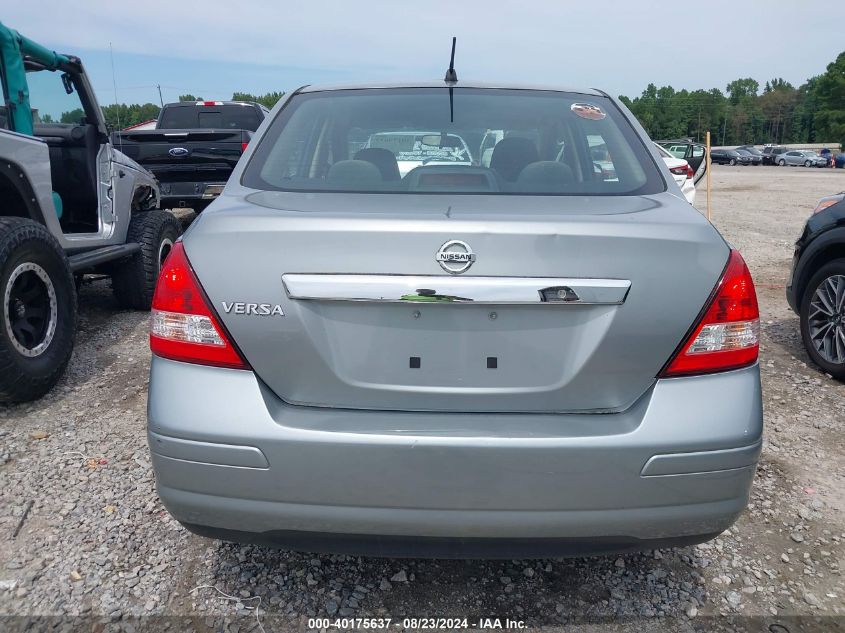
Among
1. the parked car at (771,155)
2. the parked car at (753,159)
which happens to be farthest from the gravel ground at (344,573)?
the parked car at (771,155)

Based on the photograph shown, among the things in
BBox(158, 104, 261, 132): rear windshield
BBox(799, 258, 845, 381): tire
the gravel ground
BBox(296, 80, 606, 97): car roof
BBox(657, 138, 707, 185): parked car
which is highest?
BBox(158, 104, 261, 132): rear windshield

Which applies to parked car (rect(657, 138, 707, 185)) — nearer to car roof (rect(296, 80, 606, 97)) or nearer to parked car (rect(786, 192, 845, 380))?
parked car (rect(786, 192, 845, 380))

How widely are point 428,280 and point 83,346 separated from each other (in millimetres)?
4162

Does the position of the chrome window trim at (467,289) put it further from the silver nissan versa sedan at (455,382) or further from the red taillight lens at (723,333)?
the red taillight lens at (723,333)

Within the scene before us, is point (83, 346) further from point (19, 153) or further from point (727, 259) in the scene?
point (727, 259)

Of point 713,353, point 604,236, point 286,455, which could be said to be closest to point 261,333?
point 286,455

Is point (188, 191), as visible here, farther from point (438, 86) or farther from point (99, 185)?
point (438, 86)

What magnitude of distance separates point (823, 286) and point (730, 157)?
6465 centimetres

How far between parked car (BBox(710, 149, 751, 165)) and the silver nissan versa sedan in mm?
64098

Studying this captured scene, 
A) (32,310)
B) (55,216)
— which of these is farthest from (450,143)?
(55,216)

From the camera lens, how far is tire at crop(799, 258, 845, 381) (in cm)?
445

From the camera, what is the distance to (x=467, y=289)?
1.74 metres

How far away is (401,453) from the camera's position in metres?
1.77

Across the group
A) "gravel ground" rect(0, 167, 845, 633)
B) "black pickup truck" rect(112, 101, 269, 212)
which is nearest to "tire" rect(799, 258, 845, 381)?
"gravel ground" rect(0, 167, 845, 633)
